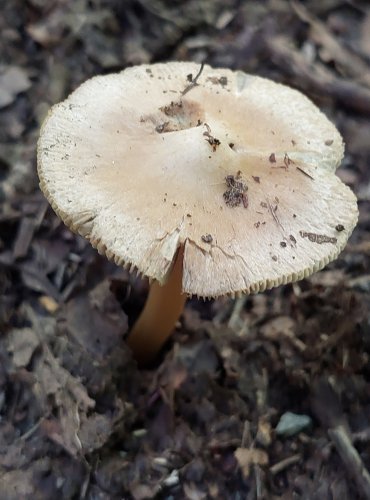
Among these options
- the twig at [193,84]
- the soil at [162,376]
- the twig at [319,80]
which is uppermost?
the twig at [193,84]

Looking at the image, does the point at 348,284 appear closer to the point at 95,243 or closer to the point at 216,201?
the point at 216,201

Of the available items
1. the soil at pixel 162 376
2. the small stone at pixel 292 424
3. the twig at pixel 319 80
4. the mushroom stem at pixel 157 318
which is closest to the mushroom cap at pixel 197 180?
the mushroom stem at pixel 157 318

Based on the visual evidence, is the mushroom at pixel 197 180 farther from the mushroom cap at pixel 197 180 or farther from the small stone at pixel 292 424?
the small stone at pixel 292 424

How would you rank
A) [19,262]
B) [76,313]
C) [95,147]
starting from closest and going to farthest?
[95,147] → [76,313] → [19,262]

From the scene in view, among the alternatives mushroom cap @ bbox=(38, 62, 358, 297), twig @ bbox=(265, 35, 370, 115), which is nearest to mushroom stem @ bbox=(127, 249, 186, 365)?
mushroom cap @ bbox=(38, 62, 358, 297)

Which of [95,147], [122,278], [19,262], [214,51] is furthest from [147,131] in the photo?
[214,51]

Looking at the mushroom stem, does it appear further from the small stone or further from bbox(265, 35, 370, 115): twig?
bbox(265, 35, 370, 115): twig

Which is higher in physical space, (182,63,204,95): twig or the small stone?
(182,63,204,95): twig
